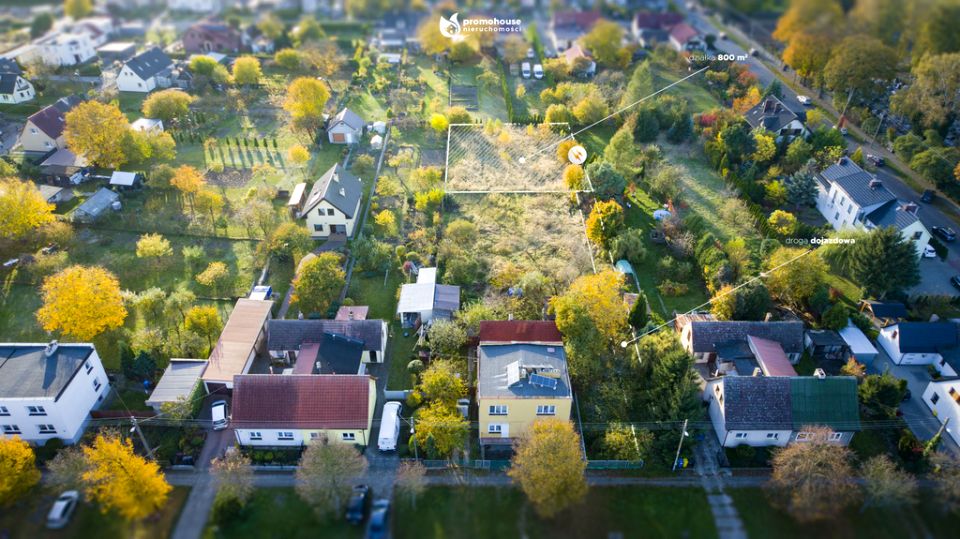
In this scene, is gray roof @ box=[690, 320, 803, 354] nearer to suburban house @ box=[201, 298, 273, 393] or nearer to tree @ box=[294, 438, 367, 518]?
tree @ box=[294, 438, 367, 518]

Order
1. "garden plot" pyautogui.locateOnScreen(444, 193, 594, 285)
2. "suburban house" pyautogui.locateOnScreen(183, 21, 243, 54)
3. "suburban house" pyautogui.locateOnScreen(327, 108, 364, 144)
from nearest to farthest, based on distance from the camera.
→ "garden plot" pyautogui.locateOnScreen(444, 193, 594, 285) < "suburban house" pyautogui.locateOnScreen(327, 108, 364, 144) < "suburban house" pyautogui.locateOnScreen(183, 21, 243, 54)

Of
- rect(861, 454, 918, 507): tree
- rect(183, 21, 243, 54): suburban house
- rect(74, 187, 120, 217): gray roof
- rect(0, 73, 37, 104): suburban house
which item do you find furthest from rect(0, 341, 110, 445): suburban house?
rect(183, 21, 243, 54): suburban house

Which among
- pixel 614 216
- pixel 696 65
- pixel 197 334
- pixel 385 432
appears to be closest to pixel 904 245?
pixel 614 216

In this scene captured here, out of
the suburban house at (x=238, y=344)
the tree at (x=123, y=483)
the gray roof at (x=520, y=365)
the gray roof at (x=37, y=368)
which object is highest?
the gray roof at (x=520, y=365)

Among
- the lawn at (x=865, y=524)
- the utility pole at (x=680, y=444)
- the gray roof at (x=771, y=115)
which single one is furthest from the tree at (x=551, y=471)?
the gray roof at (x=771, y=115)

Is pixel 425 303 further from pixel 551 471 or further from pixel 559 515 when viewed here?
pixel 559 515

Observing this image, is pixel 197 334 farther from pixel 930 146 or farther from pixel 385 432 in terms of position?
pixel 930 146

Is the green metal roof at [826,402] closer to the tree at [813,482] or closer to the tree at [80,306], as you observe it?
the tree at [813,482]
